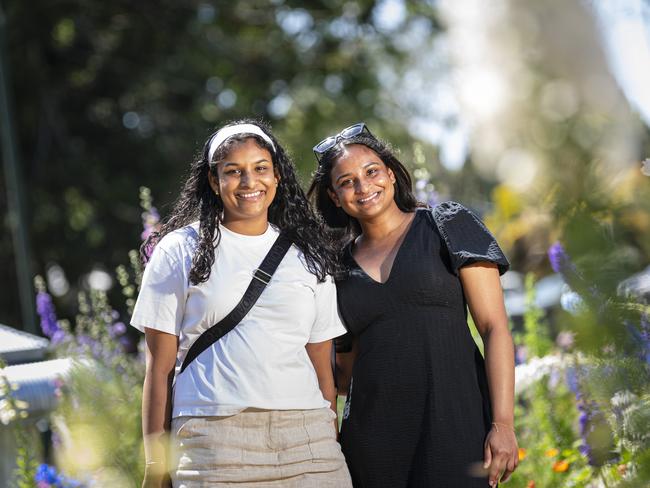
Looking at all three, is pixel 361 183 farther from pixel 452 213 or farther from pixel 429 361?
pixel 429 361

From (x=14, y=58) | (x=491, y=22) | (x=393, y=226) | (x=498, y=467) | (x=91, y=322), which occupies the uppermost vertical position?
(x=14, y=58)

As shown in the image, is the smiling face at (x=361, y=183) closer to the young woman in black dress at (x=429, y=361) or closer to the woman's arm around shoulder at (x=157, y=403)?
the young woman in black dress at (x=429, y=361)

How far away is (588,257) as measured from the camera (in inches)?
31.5

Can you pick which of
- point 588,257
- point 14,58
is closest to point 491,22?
point 588,257

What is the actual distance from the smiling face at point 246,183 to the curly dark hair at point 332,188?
32 centimetres

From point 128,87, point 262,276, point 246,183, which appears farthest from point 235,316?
point 128,87

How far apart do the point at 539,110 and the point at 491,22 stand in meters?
0.55

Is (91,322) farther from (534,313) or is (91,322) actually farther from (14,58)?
(14,58)

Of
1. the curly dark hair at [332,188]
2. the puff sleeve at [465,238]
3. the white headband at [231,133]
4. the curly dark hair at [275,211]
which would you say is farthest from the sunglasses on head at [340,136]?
the puff sleeve at [465,238]

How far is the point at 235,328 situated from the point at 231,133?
599mm

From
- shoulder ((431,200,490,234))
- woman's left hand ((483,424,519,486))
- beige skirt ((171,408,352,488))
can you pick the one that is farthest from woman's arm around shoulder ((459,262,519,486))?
beige skirt ((171,408,352,488))

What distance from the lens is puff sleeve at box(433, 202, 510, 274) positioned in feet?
8.82

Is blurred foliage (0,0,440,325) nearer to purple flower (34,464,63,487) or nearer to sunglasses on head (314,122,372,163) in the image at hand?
purple flower (34,464,63,487)

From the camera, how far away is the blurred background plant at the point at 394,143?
729 millimetres
